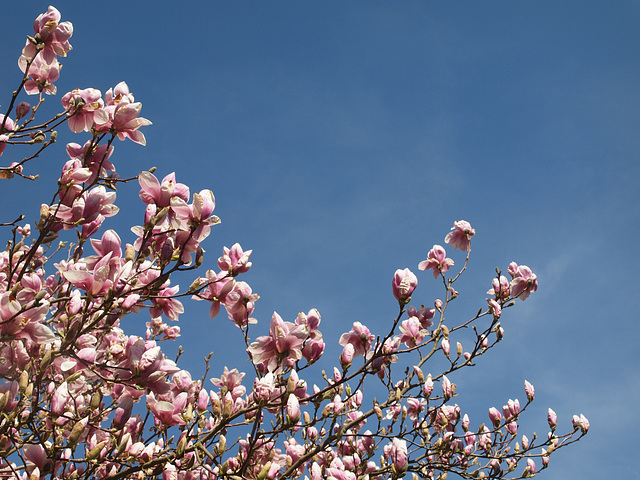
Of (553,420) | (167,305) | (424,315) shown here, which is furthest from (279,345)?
(553,420)

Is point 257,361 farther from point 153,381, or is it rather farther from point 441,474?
point 441,474

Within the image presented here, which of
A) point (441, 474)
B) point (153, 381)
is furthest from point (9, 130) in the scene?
point (441, 474)

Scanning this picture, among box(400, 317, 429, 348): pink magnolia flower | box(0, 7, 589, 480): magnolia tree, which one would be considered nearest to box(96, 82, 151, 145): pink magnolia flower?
box(0, 7, 589, 480): magnolia tree

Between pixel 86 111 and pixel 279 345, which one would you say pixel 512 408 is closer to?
pixel 279 345

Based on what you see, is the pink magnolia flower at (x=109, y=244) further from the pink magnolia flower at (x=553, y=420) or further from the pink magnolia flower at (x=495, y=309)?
the pink magnolia flower at (x=553, y=420)

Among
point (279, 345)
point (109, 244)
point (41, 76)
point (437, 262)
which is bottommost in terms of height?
point (279, 345)

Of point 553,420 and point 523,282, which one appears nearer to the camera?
point 523,282

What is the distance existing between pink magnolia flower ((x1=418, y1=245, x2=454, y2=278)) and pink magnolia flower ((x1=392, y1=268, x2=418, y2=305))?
113cm

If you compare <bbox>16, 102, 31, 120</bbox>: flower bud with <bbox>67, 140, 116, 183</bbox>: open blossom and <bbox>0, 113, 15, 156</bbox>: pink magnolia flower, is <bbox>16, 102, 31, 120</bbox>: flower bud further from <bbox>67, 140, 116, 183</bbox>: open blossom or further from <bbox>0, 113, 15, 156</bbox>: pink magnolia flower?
<bbox>67, 140, 116, 183</bbox>: open blossom

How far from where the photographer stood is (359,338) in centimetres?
332

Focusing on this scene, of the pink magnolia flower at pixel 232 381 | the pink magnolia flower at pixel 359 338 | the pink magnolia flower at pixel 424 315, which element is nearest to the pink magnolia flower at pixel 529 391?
the pink magnolia flower at pixel 424 315

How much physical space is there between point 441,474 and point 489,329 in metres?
1.42

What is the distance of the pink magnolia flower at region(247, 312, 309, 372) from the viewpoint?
103 inches

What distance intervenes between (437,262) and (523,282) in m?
0.72
